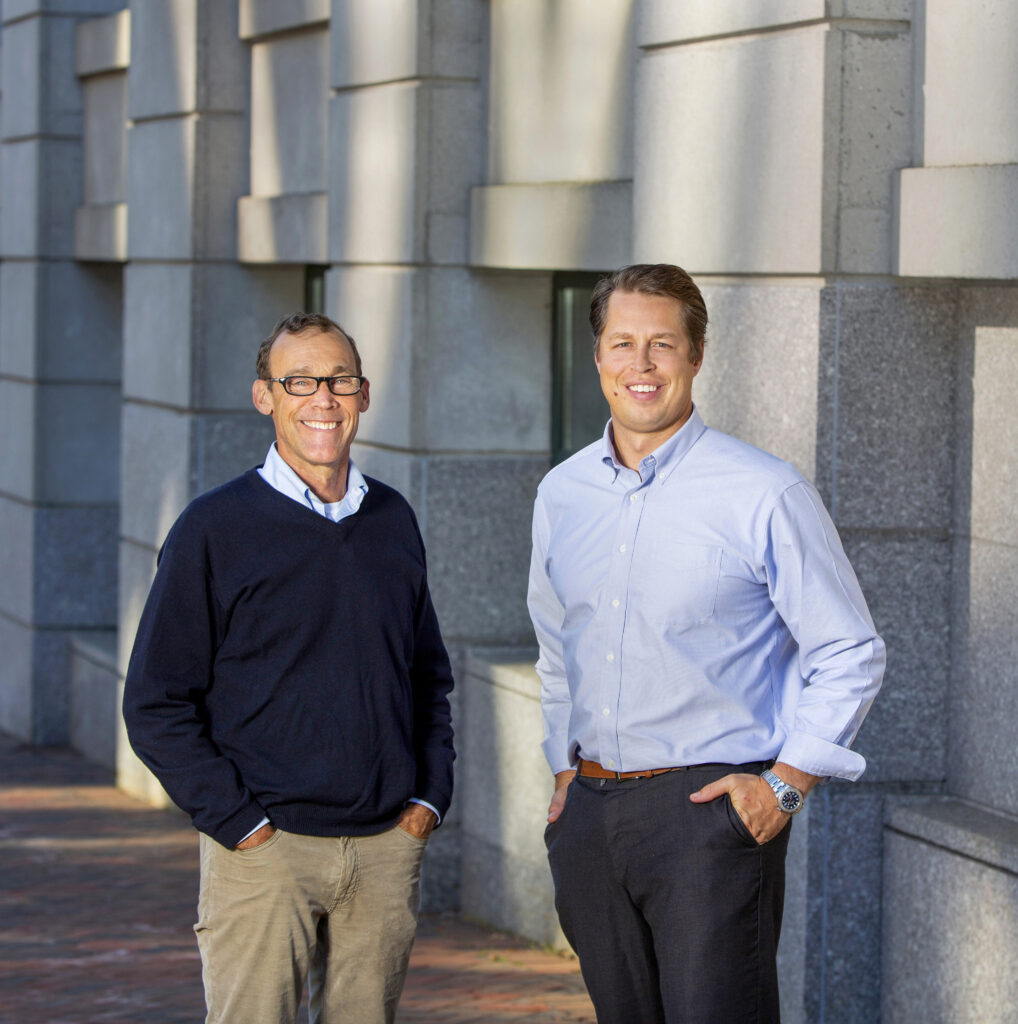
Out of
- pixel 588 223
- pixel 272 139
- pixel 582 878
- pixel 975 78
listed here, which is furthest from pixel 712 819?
pixel 272 139

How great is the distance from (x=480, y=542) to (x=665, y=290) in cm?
414

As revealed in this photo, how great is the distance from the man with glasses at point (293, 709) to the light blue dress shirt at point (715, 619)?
0.44m

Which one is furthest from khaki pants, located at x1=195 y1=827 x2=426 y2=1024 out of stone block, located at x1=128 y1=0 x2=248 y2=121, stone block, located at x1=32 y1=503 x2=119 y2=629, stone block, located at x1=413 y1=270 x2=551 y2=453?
stone block, located at x1=32 y1=503 x2=119 y2=629

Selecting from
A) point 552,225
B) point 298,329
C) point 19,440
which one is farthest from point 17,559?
point 298,329

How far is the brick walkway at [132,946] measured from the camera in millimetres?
6418

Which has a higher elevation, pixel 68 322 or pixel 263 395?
pixel 68 322

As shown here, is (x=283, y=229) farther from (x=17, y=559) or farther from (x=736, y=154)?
(x=17, y=559)

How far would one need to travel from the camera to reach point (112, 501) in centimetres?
1246

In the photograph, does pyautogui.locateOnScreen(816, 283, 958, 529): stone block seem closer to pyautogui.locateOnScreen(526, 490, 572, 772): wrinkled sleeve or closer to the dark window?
pyautogui.locateOnScreen(526, 490, 572, 772): wrinkled sleeve

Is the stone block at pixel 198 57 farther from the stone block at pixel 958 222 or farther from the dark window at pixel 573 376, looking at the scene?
the stone block at pixel 958 222

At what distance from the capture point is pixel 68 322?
491 inches

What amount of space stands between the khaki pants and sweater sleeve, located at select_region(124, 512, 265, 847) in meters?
Answer: 0.12

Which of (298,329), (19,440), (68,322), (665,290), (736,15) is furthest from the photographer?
(19,440)

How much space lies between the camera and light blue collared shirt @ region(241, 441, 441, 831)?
12.7ft
